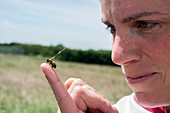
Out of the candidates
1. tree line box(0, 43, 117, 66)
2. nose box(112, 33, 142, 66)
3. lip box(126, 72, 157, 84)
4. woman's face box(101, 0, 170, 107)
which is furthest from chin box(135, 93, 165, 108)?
tree line box(0, 43, 117, 66)

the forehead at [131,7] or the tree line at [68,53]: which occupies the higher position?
the forehead at [131,7]

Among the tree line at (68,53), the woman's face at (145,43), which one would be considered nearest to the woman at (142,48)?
the woman's face at (145,43)

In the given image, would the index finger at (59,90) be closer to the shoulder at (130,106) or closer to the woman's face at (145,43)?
the woman's face at (145,43)

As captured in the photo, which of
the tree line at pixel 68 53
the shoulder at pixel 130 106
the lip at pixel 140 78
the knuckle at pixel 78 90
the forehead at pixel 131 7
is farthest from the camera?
the tree line at pixel 68 53

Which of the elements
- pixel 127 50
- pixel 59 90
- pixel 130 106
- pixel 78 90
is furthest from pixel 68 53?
pixel 127 50

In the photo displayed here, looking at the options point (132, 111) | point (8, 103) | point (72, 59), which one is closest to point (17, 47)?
point (72, 59)

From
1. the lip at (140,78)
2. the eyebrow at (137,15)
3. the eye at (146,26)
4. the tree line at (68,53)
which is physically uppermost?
the eyebrow at (137,15)

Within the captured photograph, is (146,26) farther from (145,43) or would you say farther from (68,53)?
(68,53)
